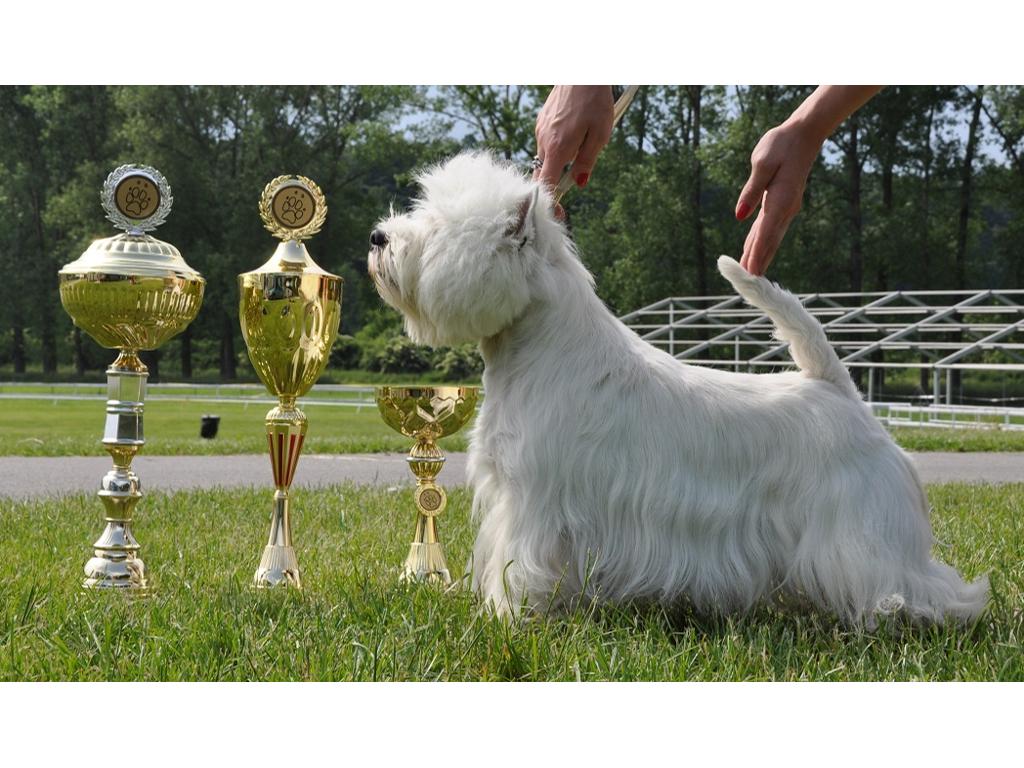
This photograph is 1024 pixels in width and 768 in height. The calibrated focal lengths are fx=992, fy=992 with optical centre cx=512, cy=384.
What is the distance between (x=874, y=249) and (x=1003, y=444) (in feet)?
55.7

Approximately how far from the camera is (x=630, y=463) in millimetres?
3318

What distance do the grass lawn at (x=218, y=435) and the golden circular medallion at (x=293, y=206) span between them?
6249 millimetres

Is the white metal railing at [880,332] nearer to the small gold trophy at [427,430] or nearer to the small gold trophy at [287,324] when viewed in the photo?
the small gold trophy at [427,430]

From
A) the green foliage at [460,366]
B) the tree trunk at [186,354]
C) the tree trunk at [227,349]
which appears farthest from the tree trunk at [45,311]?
the green foliage at [460,366]

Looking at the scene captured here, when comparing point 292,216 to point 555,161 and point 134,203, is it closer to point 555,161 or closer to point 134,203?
point 134,203

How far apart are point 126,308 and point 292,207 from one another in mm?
815

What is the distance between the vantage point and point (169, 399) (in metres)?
25.7

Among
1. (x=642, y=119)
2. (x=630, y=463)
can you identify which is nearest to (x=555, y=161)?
(x=630, y=463)

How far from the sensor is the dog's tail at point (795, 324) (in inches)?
136

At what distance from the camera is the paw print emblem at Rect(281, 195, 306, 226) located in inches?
168

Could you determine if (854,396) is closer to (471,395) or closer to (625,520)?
(625,520)

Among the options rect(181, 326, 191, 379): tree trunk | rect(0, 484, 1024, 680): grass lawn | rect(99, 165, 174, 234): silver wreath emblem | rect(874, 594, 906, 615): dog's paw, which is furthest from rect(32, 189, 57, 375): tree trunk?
rect(874, 594, 906, 615): dog's paw

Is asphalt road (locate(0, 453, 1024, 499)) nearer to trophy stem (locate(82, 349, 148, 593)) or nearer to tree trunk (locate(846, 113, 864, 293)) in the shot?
trophy stem (locate(82, 349, 148, 593))
